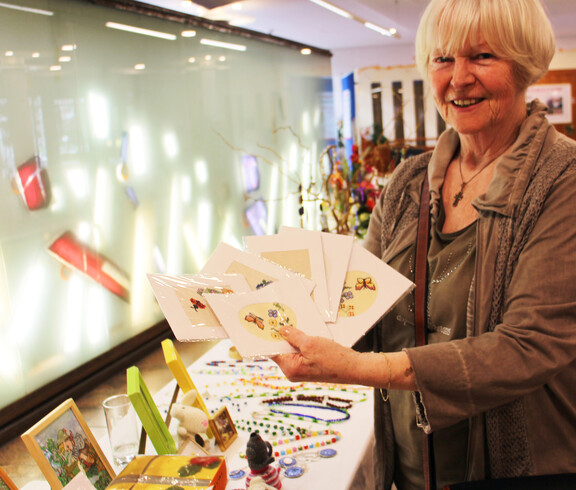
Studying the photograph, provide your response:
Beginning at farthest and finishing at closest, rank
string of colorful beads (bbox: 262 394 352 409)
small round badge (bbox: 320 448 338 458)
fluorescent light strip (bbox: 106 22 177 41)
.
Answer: fluorescent light strip (bbox: 106 22 177 41)
string of colorful beads (bbox: 262 394 352 409)
small round badge (bbox: 320 448 338 458)

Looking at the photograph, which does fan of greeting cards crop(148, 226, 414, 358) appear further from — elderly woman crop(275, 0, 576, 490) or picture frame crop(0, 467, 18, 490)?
picture frame crop(0, 467, 18, 490)

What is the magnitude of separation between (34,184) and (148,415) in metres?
2.85

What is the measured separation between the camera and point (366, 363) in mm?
1141

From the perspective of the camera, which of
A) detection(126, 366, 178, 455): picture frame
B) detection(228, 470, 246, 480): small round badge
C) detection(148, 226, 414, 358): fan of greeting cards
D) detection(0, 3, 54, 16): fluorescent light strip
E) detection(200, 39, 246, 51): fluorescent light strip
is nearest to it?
detection(148, 226, 414, 358): fan of greeting cards

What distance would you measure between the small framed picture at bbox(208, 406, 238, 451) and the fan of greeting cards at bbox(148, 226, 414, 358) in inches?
25.1

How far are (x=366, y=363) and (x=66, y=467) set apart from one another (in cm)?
75

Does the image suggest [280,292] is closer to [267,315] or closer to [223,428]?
[267,315]

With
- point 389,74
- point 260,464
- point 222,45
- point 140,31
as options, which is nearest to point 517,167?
point 260,464

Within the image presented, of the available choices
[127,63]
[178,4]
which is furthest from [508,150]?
[178,4]

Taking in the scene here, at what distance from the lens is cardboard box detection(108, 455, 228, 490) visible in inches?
54.8

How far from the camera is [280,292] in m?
1.29

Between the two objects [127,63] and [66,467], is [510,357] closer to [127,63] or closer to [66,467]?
[66,467]

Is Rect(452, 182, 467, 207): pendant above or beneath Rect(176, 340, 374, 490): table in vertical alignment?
above

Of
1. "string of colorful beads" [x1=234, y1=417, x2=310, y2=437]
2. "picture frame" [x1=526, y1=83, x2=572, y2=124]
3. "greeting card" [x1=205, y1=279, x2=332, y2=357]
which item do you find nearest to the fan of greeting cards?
"greeting card" [x1=205, y1=279, x2=332, y2=357]
